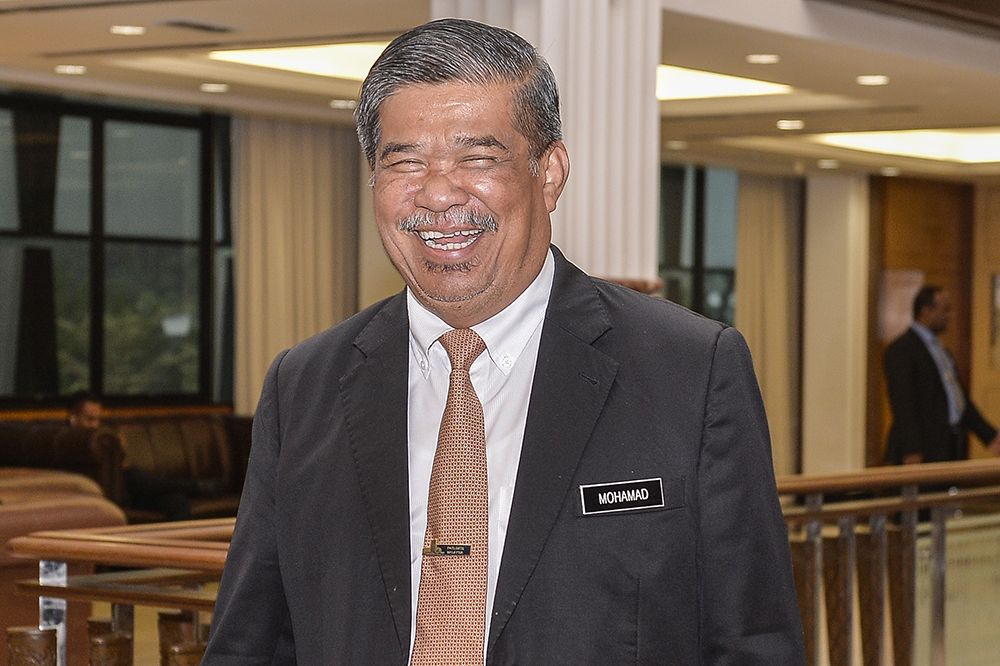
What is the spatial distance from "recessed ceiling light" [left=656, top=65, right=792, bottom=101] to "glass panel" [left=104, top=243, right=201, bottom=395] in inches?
162

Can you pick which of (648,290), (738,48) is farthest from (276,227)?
(648,290)

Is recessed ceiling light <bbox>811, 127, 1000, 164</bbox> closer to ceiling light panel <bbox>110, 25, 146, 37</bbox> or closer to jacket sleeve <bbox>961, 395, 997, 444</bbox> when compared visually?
jacket sleeve <bbox>961, 395, 997, 444</bbox>

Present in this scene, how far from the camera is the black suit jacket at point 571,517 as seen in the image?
167cm

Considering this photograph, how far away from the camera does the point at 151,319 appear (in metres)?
12.4

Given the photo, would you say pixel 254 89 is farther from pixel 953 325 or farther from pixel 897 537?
pixel 953 325

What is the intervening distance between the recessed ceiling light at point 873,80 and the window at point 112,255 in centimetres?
553

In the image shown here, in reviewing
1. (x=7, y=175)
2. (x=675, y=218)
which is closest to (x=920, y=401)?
(x=675, y=218)

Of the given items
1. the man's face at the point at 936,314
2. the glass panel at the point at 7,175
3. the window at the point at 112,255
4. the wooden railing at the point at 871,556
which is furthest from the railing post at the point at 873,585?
the glass panel at the point at 7,175

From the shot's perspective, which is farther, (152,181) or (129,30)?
(152,181)

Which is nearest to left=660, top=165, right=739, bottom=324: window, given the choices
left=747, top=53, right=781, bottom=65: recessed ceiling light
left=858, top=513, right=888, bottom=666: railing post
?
left=747, top=53, right=781, bottom=65: recessed ceiling light

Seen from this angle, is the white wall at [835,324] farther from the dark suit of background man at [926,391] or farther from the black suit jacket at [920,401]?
the black suit jacket at [920,401]

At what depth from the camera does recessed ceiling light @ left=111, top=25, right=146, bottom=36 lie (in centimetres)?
832

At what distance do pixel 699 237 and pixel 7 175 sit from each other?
743 centimetres

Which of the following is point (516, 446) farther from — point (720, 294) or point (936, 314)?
point (720, 294)
